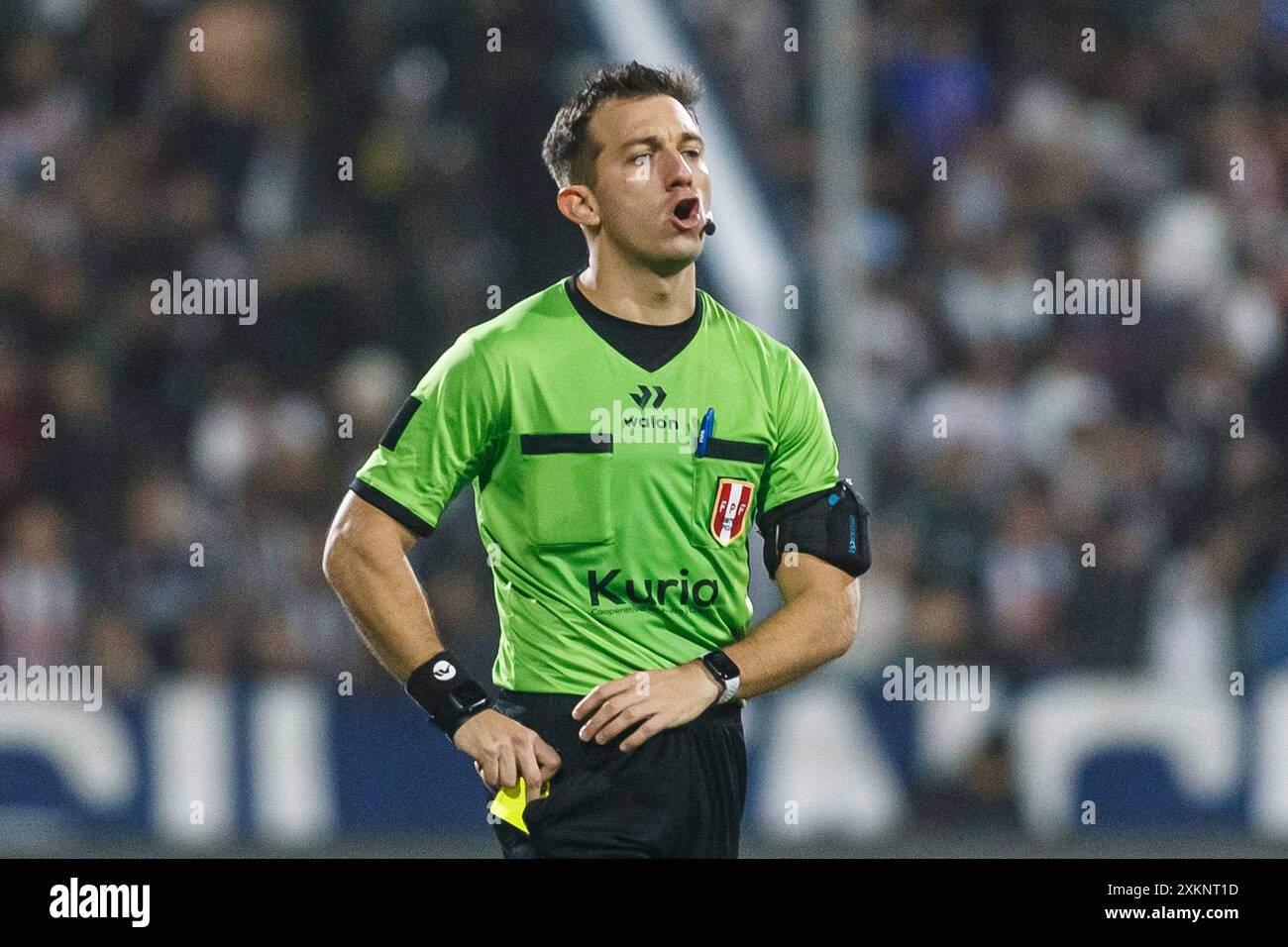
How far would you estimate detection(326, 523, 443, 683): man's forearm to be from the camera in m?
3.96

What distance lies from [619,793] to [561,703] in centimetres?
20

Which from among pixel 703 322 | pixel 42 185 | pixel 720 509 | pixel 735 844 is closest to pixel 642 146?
pixel 703 322

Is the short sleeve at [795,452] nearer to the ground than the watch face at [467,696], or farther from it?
farther from it

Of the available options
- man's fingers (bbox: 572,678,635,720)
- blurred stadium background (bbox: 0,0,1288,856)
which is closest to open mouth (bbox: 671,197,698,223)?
man's fingers (bbox: 572,678,635,720)

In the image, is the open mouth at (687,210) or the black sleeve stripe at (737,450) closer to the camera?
the open mouth at (687,210)

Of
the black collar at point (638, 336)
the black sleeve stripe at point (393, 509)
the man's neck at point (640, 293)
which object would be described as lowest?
the black sleeve stripe at point (393, 509)

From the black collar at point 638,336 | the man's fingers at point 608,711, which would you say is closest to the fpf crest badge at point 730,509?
the black collar at point 638,336

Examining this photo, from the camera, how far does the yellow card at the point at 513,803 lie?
3881 millimetres

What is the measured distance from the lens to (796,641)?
160 inches

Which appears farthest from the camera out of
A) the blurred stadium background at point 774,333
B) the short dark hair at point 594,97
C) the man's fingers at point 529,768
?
the blurred stadium background at point 774,333

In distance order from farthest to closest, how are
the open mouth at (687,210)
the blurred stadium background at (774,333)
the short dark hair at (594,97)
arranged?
the blurred stadium background at (774,333), the short dark hair at (594,97), the open mouth at (687,210)

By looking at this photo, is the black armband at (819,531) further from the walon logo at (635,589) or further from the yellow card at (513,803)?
the yellow card at (513,803)
